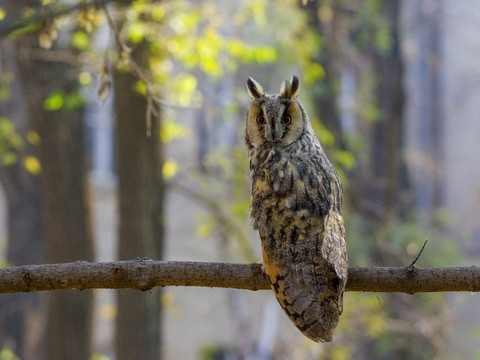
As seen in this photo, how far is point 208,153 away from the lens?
41.4 feet

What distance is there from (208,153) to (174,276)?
30.1 ft

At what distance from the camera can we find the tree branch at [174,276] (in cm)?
346

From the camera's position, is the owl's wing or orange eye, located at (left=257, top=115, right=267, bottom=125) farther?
→ orange eye, located at (left=257, top=115, right=267, bottom=125)

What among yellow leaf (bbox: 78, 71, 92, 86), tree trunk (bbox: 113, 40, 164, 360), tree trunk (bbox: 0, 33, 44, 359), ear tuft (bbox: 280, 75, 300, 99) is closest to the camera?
ear tuft (bbox: 280, 75, 300, 99)

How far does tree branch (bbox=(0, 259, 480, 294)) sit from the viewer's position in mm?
3457

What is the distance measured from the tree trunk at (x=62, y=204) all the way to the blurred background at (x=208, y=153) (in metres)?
0.02

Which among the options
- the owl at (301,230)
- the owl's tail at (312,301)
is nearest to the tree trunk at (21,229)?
the owl at (301,230)

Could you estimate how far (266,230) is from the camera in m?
3.81

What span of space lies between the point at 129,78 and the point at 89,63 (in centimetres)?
68

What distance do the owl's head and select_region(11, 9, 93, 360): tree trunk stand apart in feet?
15.2

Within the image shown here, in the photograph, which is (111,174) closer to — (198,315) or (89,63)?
(198,315)

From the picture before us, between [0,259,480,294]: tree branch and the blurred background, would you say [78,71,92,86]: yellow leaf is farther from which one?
[0,259,480,294]: tree branch

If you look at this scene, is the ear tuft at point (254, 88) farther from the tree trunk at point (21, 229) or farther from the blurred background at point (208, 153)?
the tree trunk at point (21, 229)

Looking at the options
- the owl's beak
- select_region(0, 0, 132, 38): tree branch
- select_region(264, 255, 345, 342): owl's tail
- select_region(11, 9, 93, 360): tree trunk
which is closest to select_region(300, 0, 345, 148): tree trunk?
select_region(11, 9, 93, 360): tree trunk
